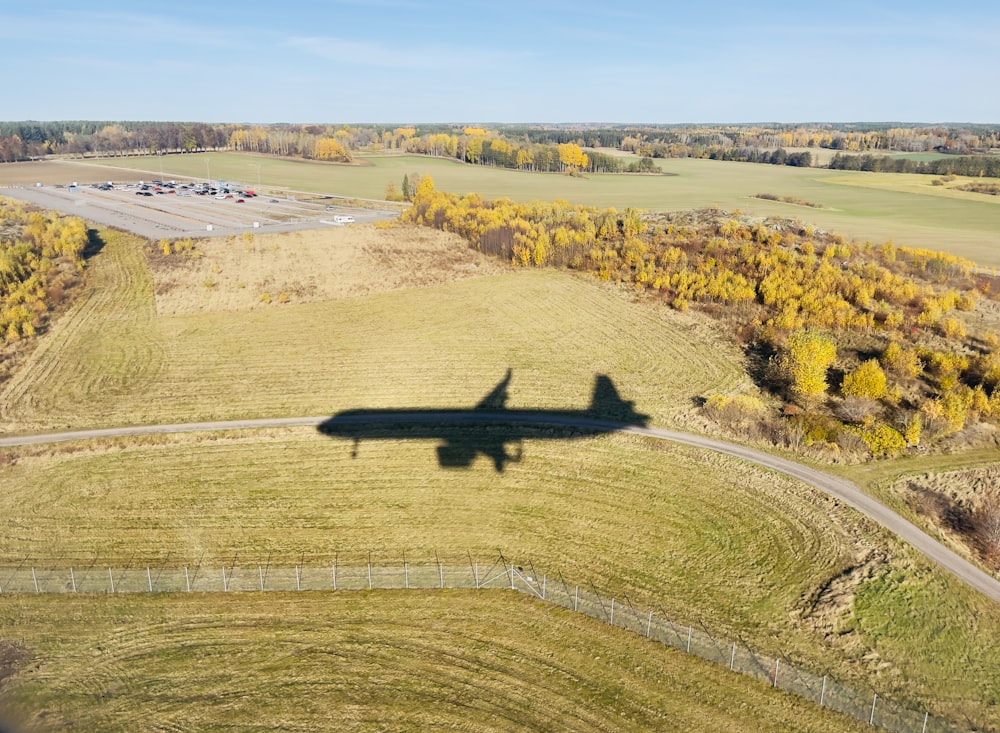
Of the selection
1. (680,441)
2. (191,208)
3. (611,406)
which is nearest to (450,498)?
(611,406)

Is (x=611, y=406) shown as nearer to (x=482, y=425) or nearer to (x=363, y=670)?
(x=482, y=425)

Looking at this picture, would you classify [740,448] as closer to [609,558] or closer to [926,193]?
[609,558]

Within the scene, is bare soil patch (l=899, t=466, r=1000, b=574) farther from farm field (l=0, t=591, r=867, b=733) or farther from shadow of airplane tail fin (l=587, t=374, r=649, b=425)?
shadow of airplane tail fin (l=587, t=374, r=649, b=425)

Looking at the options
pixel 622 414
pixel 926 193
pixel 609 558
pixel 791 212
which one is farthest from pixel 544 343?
pixel 926 193

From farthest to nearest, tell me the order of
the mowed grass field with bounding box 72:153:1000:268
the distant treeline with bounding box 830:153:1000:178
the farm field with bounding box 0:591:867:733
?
1. the distant treeline with bounding box 830:153:1000:178
2. the mowed grass field with bounding box 72:153:1000:268
3. the farm field with bounding box 0:591:867:733

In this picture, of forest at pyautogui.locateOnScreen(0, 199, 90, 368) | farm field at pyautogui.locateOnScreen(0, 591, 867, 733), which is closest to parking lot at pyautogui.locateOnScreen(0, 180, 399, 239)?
forest at pyautogui.locateOnScreen(0, 199, 90, 368)

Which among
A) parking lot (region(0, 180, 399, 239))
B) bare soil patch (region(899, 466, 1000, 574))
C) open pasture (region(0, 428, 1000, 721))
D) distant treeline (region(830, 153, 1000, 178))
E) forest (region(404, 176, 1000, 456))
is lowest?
open pasture (region(0, 428, 1000, 721))

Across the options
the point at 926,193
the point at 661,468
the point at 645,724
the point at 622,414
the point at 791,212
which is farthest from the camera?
the point at 926,193
